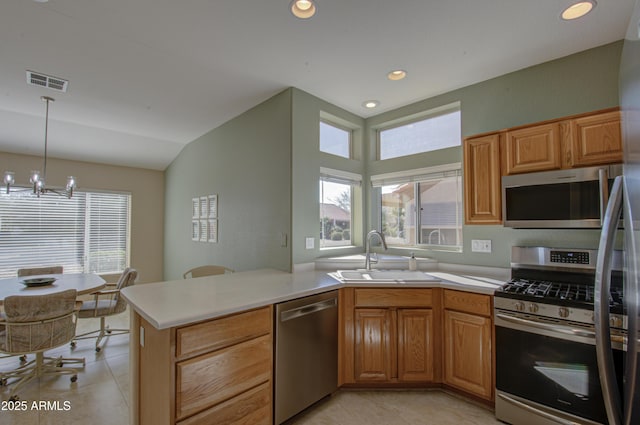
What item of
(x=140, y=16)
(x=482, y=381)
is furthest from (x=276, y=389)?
(x=140, y=16)

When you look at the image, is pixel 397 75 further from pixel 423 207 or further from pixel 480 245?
pixel 480 245

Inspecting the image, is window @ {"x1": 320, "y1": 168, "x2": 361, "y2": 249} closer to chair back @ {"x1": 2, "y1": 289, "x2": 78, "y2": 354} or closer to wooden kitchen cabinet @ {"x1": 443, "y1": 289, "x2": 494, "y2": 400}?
wooden kitchen cabinet @ {"x1": 443, "y1": 289, "x2": 494, "y2": 400}

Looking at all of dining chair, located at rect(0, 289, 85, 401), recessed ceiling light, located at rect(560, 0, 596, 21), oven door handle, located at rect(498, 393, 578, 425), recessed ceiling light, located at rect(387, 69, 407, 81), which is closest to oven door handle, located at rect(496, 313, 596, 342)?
oven door handle, located at rect(498, 393, 578, 425)

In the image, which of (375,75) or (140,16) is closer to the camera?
(140,16)

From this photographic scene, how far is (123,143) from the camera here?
4469mm

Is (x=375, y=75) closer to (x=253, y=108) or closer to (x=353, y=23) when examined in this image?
(x=353, y=23)

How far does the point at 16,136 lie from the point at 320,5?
4.56m

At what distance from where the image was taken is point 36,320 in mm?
2305

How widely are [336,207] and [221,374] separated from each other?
2208 millimetres

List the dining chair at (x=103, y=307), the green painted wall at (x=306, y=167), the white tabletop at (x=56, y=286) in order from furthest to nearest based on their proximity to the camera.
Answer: the dining chair at (x=103, y=307)
the green painted wall at (x=306, y=167)
the white tabletop at (x=56, y=286)

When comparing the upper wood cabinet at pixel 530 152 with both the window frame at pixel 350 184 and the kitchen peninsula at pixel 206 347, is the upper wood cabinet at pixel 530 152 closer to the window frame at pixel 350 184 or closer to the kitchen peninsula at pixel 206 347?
the kitchen peninsula at pixel 206 347

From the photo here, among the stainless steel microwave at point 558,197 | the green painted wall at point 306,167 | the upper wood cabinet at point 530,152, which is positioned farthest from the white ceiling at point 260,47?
the stainless steel microwave at point 558,197

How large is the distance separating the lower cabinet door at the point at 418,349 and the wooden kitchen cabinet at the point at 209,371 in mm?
1127

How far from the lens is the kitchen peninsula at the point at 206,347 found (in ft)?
4.73
